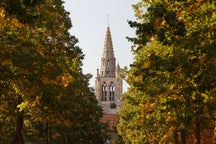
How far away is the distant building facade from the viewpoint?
425 feet

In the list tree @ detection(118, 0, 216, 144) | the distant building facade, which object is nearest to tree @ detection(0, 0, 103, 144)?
tree @ detection(118, 0, 216, 144)

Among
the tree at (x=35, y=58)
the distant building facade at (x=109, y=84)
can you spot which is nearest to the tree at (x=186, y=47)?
the tree at (x=35, y=58)

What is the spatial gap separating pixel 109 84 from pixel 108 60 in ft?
22.5

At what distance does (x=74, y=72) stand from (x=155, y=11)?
7.60 m

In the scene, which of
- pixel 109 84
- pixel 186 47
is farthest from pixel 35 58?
pixel 109 84

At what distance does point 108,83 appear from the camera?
428 ft

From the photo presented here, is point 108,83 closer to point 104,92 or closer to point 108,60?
point 104,92

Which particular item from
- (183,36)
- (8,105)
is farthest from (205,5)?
(8,105)

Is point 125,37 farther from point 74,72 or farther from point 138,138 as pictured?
point 138,138

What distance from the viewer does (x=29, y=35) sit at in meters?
20.1

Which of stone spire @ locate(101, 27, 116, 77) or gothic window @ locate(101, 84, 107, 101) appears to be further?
stone spire @ locate(101, 27, 116, 77)

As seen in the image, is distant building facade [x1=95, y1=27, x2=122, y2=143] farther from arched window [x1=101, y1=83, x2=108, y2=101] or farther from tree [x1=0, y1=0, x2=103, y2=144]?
tree [x1=0, y1=0, x2=103, y2=144]

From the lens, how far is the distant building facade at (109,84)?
129500 millimetres

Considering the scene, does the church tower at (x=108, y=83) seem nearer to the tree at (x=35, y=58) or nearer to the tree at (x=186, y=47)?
the tree at (x=35, y=58)
